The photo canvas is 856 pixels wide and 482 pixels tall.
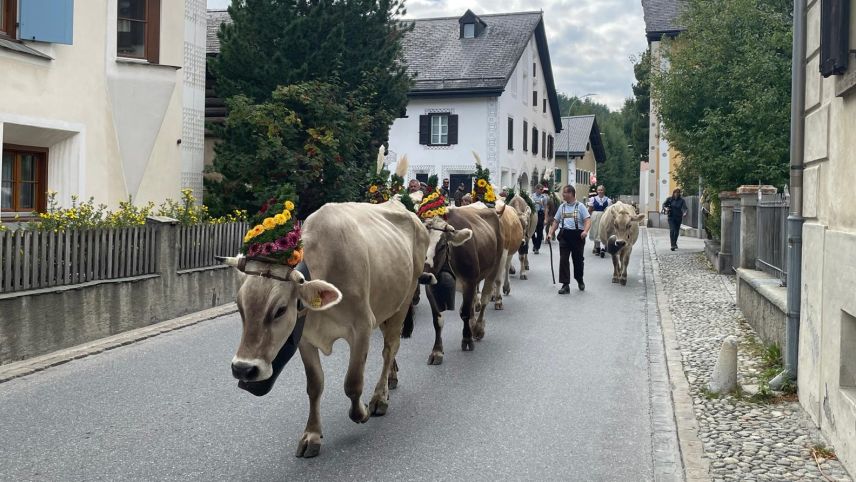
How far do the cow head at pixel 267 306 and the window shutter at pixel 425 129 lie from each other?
36.9m

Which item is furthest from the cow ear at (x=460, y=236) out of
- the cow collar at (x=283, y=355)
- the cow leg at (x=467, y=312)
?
the cow collar at (x=283, y=355)

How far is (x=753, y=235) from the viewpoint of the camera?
1283 cm

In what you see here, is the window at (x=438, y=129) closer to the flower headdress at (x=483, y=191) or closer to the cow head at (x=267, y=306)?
the flower headdress at (x=483, y=191)

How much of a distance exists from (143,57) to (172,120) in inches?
58.7

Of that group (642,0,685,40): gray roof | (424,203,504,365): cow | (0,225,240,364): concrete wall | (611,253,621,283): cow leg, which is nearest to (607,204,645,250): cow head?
(611,253,621,283): cow leg

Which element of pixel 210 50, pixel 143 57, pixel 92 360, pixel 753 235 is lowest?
pixel 92 360

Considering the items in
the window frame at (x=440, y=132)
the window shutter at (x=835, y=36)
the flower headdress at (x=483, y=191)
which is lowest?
the flower headdress at (x=483, y=191)

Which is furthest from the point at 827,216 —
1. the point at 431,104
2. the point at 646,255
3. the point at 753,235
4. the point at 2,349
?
the point at 431,104

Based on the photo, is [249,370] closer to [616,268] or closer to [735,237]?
[616,268]

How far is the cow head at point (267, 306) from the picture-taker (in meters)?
4.89

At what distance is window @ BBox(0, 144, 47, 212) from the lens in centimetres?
1421

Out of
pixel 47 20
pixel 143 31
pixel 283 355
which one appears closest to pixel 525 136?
pixel 143 31

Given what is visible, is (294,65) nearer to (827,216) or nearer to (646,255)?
(646,255)

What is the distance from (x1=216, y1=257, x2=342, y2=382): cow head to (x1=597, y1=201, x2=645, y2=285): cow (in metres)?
12.2
